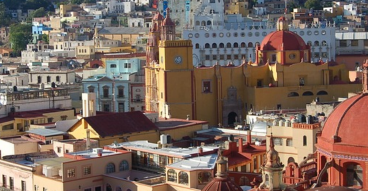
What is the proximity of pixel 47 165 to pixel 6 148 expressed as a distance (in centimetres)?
786

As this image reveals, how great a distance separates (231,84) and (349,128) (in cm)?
3712

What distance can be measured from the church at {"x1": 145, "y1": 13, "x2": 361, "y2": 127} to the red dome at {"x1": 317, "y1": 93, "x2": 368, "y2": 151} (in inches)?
1290

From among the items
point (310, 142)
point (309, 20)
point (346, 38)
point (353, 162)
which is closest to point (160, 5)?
point (309, 20)

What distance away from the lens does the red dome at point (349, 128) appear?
32969 millimetres

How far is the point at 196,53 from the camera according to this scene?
93250 mm

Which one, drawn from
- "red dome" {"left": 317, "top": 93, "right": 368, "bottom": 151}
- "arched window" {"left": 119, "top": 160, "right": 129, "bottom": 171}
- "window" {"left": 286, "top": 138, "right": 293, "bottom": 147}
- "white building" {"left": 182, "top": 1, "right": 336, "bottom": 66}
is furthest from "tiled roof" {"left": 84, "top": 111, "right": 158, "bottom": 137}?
"white building" {"left": 182, "top": 1, "right": 336, "bottom": 66}

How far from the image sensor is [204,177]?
39594 millimetres

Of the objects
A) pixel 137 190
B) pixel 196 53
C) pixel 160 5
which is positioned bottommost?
pixel 137 190

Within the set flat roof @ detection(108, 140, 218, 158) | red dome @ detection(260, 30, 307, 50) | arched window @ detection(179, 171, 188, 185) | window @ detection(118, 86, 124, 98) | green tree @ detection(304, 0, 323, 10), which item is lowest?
arched window @ detection(179, 171, 188, 185)

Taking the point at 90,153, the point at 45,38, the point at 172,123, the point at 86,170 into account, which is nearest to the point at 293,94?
the point at 172,123

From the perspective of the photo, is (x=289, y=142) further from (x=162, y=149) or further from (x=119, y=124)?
(x=119, y=124)

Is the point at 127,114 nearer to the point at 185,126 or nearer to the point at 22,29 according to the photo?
the point at 185,126

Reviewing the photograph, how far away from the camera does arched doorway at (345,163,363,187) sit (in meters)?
33.0

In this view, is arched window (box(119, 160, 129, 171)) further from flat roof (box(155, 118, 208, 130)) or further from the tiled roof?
flat roof (box(155, 118, 208, 130))
